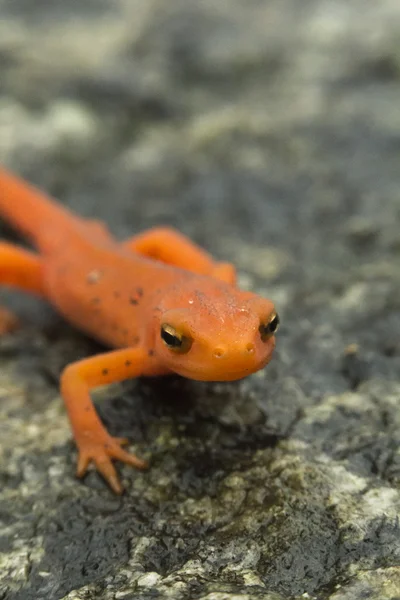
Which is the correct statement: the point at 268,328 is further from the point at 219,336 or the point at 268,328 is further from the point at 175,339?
the point at 175,339

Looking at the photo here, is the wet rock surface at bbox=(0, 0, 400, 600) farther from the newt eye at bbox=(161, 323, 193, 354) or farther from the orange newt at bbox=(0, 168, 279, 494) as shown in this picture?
the newt eye at bbox=(161, 323, 193, 354)

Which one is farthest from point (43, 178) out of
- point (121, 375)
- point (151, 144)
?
point (121, 375)

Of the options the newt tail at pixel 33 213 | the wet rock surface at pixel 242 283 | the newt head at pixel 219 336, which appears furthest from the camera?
the newt tail at pixel 33 213

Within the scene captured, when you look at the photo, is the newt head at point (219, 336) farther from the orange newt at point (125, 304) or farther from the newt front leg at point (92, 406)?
the newt front leg at point (92, 406)

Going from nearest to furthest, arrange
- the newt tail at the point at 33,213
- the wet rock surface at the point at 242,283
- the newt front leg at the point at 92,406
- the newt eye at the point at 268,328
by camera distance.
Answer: the wet rock surface at the point at 242,283
the newt eye at the point at 268,328
the newt front leg at the point at 92,406
the newt tail at the point at 33,213

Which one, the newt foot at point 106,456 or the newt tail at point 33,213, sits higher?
the newt tail at point 33,213

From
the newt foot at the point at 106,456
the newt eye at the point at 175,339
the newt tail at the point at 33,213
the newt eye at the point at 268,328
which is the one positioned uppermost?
the newt tail at the point at 33,213

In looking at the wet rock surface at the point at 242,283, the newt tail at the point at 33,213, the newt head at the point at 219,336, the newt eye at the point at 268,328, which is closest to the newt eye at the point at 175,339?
the newt head at the point at 219,336
